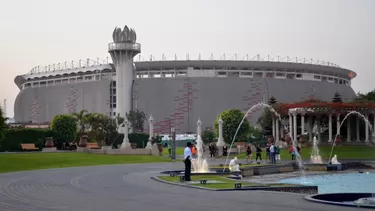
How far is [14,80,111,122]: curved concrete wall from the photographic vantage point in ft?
480

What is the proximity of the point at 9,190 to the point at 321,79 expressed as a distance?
5586 inches

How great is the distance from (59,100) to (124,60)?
41.7 meters

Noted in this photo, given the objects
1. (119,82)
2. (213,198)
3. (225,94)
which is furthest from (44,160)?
(225,94)

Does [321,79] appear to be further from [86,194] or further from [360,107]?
[86,194]

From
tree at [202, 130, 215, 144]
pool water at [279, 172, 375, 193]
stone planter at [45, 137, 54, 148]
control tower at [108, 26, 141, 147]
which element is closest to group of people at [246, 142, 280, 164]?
pool water at [279, 172, 375, 193]

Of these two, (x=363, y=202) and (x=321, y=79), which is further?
(x=321, y=79)

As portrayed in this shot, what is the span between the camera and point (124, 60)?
400 ft

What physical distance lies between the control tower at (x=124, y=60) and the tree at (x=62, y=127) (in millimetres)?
38309

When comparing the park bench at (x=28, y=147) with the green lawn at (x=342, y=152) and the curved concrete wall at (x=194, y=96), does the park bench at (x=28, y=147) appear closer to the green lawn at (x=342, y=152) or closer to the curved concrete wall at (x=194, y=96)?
the green lawn at (x=342, y=152)

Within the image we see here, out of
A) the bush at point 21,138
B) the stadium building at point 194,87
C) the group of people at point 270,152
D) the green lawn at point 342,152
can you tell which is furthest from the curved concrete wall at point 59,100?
the group of people at point 270,152

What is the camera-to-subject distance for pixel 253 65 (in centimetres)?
14462

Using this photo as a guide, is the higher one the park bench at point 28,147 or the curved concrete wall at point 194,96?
the curved concrete wall at point 194,96

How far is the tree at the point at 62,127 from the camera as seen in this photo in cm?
7725

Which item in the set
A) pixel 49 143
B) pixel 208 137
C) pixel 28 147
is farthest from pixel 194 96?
pixel 28 147
